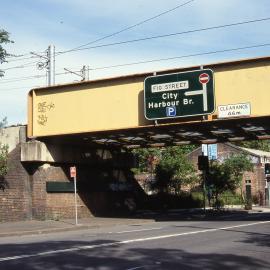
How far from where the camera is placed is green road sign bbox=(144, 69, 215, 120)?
936 inches

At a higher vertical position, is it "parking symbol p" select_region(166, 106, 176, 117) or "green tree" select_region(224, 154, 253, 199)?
"parking symbol p" select_region(166, 106, 176, 117)

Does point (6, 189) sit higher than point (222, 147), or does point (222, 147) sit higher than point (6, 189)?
point (222, 147)

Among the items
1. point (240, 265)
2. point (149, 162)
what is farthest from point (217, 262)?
point (149, 162)

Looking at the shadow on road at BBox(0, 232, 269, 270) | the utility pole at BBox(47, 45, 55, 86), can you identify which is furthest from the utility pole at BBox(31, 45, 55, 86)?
the shadow on road at BBox(0, 232, 269, 270)

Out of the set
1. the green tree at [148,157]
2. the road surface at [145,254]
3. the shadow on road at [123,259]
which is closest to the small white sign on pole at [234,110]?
the road surface at [145,254]

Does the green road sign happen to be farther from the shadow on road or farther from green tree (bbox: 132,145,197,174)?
green tree (bbox: 132,145,197,174)

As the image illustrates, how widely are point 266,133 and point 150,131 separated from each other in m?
6.94

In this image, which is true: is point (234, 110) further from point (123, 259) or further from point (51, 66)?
point (51, 66)

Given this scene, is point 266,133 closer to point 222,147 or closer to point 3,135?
point 3,135

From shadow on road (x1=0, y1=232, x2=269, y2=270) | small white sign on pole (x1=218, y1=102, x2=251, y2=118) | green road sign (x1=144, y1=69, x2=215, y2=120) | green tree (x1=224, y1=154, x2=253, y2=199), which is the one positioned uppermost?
green road sign (x1=144, y1=69, x2=215, y2=120)

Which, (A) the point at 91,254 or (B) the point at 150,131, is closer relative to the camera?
(A) the point at 91,254

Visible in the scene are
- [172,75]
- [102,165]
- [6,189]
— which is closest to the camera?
[172,75]

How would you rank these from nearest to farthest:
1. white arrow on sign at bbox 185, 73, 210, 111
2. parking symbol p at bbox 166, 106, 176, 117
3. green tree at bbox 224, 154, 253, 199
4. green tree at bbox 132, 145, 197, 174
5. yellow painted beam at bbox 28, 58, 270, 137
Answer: yellow painted beam at bbox 28, 58, 270, 137 → white arrow on sign at bbox 185, 73, 210, 111 → parking symbol p at bbox 166, 106, 176, 117 → green tree at bbox 224, 154, 253, 199 → green tree at bbox 132, 145, 197, 174

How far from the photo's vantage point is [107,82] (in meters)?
26.6
